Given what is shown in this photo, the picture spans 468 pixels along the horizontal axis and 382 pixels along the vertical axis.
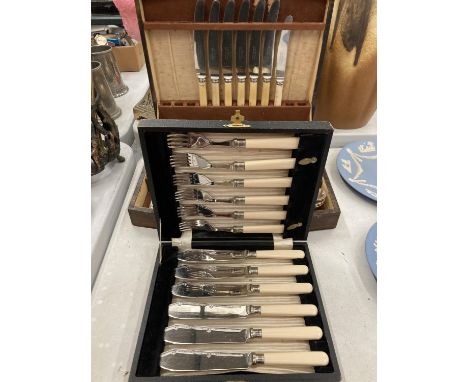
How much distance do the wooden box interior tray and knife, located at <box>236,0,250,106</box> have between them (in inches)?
9.3

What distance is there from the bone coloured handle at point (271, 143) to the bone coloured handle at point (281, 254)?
0.61 feet

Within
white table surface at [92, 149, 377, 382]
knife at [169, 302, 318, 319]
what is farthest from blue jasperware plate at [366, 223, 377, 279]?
knife at [169, 302, 318, 319]

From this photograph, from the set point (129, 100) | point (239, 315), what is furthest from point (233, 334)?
point (129, 100)

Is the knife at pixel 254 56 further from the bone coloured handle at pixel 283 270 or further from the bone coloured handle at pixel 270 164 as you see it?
the bone coloured handle at pixel 283 270

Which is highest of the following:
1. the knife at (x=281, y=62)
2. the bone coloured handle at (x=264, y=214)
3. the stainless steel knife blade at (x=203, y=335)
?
the knife at (x=281, y=62)

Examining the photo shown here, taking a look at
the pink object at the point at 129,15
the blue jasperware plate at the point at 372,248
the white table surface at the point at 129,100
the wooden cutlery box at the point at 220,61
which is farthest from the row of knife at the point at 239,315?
the pink object at the point at 129,15

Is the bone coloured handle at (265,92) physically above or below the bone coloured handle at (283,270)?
above

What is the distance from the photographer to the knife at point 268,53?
486mm

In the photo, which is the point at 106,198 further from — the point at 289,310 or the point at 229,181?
the point at 289,310

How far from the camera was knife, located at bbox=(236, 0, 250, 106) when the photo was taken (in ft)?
1.58

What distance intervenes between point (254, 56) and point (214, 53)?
6 cm

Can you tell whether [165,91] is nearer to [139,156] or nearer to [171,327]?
[139,156]

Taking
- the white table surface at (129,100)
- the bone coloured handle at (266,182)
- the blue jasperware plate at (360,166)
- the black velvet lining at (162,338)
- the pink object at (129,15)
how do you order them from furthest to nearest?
the pink object at (129,15) < the white table surface at (129,100) < the blue jasperware plate at (360,166) < the bone coloured handle at (266,182) < the black velvet lining at (162,338)

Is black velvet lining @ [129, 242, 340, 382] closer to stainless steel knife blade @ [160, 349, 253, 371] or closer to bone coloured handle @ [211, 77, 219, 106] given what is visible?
stainless steel knife blade @ [160, 349, 253, 371]
